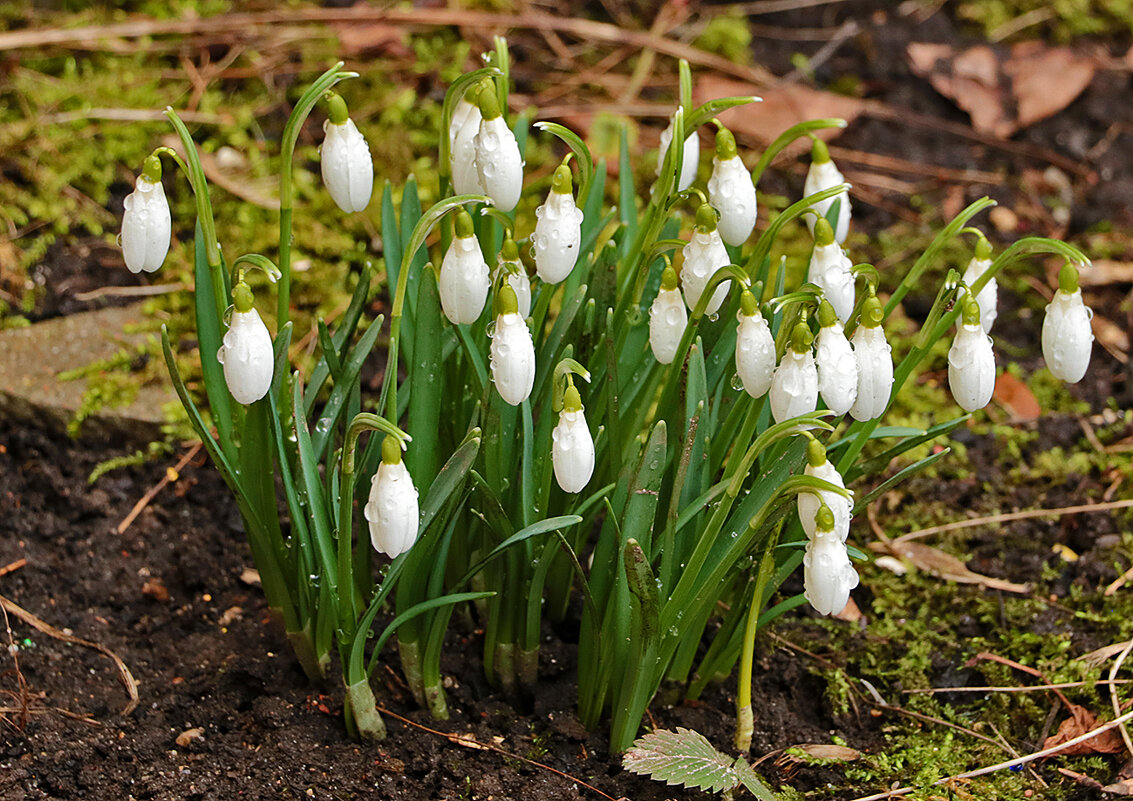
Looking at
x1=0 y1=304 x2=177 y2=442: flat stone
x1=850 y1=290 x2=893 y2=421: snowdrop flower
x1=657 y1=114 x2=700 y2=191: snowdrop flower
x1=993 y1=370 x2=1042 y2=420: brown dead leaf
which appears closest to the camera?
x1=850 y1=290 x2=893 y2=421: snowdrop flower

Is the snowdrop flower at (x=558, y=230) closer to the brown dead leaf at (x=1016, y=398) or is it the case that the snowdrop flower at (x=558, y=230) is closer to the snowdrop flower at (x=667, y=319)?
the snowdrop flower at (x=667, y=319)

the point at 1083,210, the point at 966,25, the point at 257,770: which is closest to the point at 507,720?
the point at 257,770

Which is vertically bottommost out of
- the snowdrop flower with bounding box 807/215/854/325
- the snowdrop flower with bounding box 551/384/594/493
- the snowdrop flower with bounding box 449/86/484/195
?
the snowdrop flower with bounding box 551/384/594/493

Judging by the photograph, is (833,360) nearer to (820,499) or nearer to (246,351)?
(820,499)

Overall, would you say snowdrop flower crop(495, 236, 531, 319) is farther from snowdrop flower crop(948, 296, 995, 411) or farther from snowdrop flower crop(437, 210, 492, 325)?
snowdrop flower crop(948, 296, 995, 411)

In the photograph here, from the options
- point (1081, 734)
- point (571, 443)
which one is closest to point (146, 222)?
point (571, 443)

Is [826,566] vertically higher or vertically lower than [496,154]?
lower

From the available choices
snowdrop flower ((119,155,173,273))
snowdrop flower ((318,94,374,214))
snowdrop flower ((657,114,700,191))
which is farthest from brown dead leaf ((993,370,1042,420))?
snowdrop flower ((119,155,173,273))
